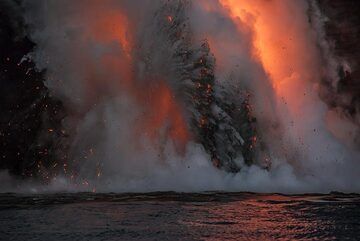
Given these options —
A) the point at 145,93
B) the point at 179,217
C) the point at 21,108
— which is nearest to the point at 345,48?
the point at 145,93

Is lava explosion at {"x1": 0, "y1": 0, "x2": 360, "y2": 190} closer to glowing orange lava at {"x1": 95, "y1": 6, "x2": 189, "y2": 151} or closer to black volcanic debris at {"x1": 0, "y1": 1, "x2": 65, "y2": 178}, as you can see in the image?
glowing orange lava at {"x1": 95, "y1": 6, "x2": 189, "y2": 151}

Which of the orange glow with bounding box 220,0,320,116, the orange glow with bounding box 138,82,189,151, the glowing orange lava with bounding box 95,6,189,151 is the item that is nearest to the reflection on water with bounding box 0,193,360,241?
the orange glow with bounding box 138,82,189,151

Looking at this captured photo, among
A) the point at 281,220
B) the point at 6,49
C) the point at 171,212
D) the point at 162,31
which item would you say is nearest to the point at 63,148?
the point at 162,31

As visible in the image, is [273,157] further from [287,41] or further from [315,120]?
[287,41]

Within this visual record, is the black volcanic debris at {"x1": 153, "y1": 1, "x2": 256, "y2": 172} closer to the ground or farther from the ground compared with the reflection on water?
farther from the ground

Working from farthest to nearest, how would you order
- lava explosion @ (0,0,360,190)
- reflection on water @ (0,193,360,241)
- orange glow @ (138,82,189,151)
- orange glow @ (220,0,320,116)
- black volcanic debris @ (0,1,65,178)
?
orange glow @ (220,0,320,116), black volcanic debris @ (0,1,65,178), orange glow @ (138,82,189,151), lava explosion @ (0,0,360,190), reflection on water @ (0,193,360,241)

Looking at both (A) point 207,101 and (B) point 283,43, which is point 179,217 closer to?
(A) point 207,101

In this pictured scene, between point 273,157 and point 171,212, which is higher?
point 273,157

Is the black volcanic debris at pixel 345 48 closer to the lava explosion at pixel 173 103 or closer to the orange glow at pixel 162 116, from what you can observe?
the lava explosion at pixel 173 103
